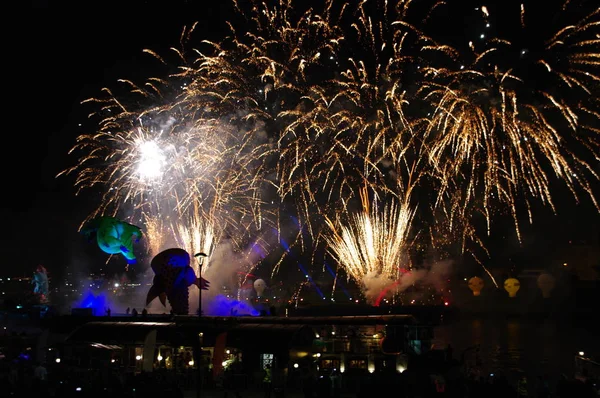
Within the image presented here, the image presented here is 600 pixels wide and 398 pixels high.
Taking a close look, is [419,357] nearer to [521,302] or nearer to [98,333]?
[98,333]

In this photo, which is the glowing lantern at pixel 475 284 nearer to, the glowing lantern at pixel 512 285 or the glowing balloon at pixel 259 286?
the glowing lantern at pixel 512 285

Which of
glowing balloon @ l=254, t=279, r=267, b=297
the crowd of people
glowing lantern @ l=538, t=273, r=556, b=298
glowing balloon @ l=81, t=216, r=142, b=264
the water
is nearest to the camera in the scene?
the crowd of people

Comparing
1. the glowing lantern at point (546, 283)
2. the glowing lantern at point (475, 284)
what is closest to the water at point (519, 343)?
the glowing lantern at point (546, 283)

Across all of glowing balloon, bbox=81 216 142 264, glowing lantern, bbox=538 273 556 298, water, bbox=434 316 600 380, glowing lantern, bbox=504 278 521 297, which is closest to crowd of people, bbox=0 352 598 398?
water, bbox=434 316 600 380

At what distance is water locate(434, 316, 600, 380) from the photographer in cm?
3241

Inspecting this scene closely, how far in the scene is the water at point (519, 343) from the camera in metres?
32.4

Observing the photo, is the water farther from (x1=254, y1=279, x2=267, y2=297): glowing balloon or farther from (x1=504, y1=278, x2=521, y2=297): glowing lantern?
(x1=254, y1=279, x2=267, y2=297): glowing balloon

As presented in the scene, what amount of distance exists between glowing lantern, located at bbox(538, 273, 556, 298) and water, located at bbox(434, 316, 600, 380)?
3.22 meters

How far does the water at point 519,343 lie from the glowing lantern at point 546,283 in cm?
322

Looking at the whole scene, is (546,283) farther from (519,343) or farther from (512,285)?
(519,343)

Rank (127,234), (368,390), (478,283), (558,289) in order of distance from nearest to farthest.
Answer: (368,390)
(127,234)
(478,283)
(558,289)

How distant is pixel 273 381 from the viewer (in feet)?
68.9

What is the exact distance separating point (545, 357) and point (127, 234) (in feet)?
88.0

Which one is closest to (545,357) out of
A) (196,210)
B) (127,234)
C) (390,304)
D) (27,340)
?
(390,304)
